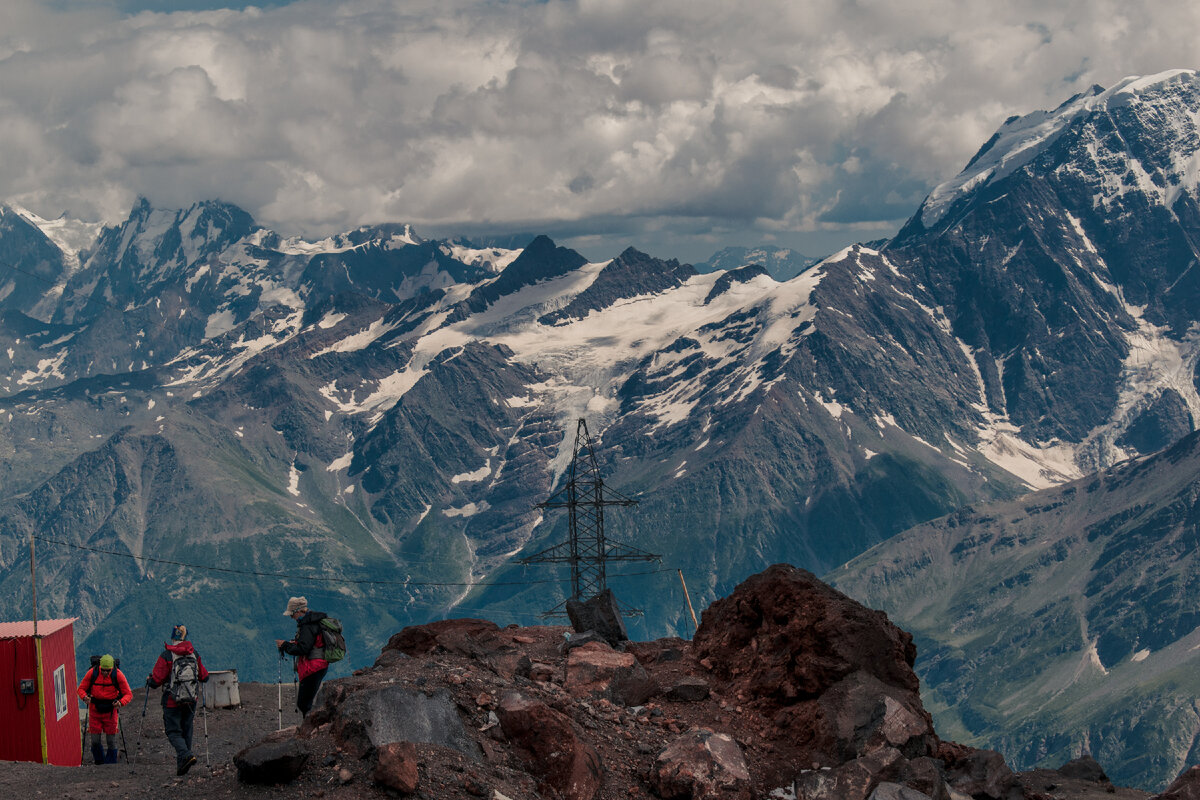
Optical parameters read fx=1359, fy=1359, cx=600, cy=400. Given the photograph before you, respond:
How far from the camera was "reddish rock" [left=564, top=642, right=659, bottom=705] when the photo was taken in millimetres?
38219

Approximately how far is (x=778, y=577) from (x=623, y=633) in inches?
403

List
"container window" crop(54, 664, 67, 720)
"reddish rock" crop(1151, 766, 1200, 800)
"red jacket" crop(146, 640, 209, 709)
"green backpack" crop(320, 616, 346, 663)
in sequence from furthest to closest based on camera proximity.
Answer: "container window" crop(54, 664, 67, 720)
"red jacket" crop(146, 640, 209, 709)
"green backpack" crop(320, 616, 346, 663)
"reddish rock" crop(1151, 766, 1200, 800)

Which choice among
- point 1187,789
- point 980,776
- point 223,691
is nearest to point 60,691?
point 223,691

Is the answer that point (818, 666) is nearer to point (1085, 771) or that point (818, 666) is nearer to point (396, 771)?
point (1085, 771)

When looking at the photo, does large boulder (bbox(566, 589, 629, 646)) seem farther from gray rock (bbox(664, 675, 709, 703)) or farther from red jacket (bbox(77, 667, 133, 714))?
red jacket (bbox(77, 667, 133, 714))

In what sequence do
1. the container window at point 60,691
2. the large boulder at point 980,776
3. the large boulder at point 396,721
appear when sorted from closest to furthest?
1. the large boulder at point 396,721
2. the large boulder at point 980,776
3. the container window at point 60,691

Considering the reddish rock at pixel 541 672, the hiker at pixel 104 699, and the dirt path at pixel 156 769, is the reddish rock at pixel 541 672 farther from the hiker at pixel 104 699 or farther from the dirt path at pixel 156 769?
the hiker at pixel 104 699

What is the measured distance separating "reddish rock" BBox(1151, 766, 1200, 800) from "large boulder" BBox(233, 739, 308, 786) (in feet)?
65.9

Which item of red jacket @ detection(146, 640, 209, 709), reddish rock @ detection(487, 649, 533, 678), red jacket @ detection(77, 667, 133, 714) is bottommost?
reddish rock @ detection(487, 649, 533, 678)

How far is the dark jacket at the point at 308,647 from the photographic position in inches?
1394

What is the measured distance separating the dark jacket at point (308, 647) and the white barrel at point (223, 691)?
17643mm

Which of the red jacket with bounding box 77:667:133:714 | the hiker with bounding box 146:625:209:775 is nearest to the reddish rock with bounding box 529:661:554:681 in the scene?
the hiker with bounding box 146:625:209:775

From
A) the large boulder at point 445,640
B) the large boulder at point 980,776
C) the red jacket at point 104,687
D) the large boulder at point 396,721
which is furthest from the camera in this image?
the large boulder at point 445,640

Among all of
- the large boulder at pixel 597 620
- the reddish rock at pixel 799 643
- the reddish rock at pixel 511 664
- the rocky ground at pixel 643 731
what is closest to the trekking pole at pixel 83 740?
the rocky ground at pixel 643 731
